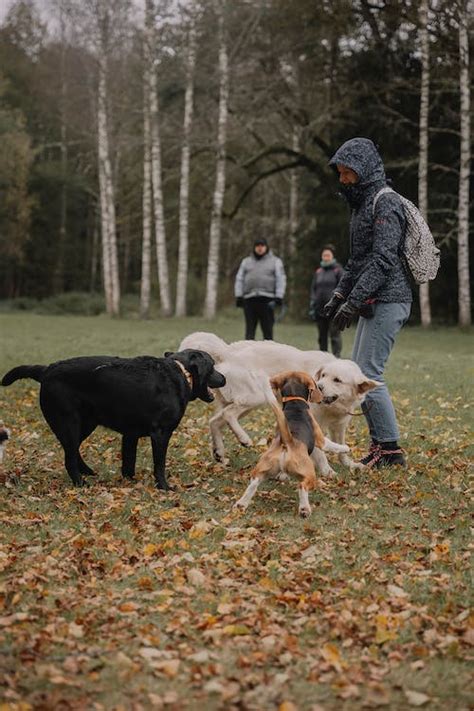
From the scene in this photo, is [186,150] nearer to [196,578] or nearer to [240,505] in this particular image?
[240,505]

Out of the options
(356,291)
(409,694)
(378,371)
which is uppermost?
(356,291)

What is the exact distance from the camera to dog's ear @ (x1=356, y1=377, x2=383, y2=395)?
7043 mm

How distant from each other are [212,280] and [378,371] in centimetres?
2149

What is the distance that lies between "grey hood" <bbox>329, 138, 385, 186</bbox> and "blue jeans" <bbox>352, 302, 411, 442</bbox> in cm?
104

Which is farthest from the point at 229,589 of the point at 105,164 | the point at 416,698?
the point at 105,164

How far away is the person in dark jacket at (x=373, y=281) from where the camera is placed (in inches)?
273

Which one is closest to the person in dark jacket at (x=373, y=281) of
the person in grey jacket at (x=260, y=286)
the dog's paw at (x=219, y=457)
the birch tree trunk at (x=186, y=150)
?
the dog's paw at (x=219, y=457)

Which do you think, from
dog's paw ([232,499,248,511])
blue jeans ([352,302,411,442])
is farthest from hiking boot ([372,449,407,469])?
dog's paw ([232,499,248,511])

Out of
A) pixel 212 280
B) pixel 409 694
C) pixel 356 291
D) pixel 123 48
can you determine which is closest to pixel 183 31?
pixel 123 48

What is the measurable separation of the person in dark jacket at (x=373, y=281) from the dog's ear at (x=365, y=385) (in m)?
0.20

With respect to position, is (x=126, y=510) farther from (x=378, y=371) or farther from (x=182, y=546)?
(x=378, y=371)

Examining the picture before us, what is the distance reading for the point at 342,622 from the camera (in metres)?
4.30

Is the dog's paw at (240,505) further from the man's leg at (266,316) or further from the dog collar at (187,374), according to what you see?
the man's leg at (266,316)

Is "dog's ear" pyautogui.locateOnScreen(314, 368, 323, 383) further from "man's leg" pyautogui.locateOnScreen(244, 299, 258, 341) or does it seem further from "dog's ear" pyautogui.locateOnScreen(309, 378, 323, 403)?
"man's leg" pyautogui.locateOnScreen(244, 299, 258, 341)
